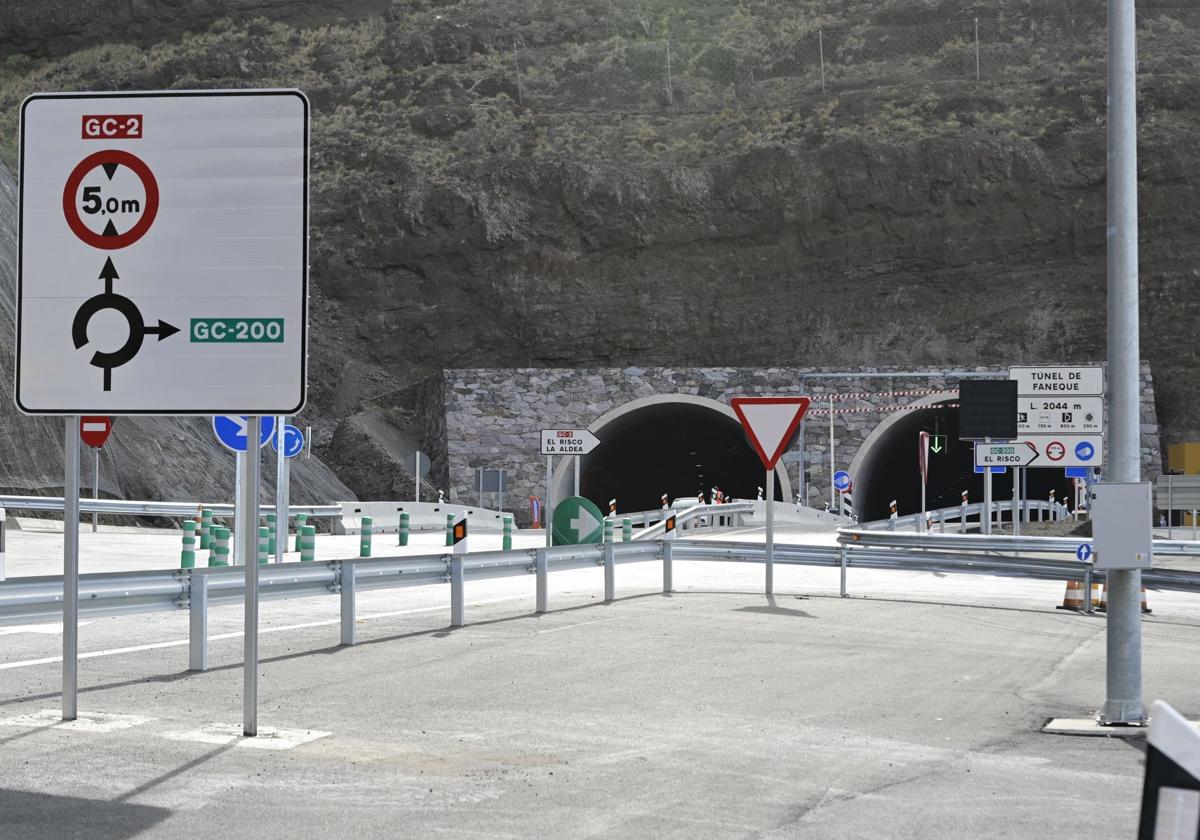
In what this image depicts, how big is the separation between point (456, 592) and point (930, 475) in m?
56.5

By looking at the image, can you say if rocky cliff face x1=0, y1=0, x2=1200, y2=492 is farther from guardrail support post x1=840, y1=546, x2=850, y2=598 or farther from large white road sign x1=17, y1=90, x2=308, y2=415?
large white road sign x1=17, y1=90, x2=308, y2=415

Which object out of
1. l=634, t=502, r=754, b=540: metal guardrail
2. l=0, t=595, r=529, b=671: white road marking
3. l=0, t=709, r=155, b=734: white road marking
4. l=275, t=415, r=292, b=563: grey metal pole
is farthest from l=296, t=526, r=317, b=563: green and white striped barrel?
l=0, t=709, r=155, b=734: white road marking

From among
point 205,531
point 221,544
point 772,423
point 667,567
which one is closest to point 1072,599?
point 772,423

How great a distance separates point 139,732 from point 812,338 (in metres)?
64.9

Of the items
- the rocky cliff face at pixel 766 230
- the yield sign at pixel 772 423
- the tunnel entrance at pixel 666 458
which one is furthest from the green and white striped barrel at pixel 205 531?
the rocky cliff face at pixel 766 230

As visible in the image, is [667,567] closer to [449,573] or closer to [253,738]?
[449,573]

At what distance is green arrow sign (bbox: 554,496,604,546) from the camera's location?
2075 cm

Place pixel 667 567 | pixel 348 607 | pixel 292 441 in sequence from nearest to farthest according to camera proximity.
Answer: pixel 348 607 → pixel 667 567 → pixel 292 441

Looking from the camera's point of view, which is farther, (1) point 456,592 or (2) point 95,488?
(2) point 95,488

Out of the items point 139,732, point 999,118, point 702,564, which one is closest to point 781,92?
point 999,118

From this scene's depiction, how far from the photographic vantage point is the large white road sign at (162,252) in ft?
27.7

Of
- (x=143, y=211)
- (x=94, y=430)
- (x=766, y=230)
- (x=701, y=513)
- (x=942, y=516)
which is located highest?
(x=766, y=230)

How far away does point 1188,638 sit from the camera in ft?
48.7

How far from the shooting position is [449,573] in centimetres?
1449
